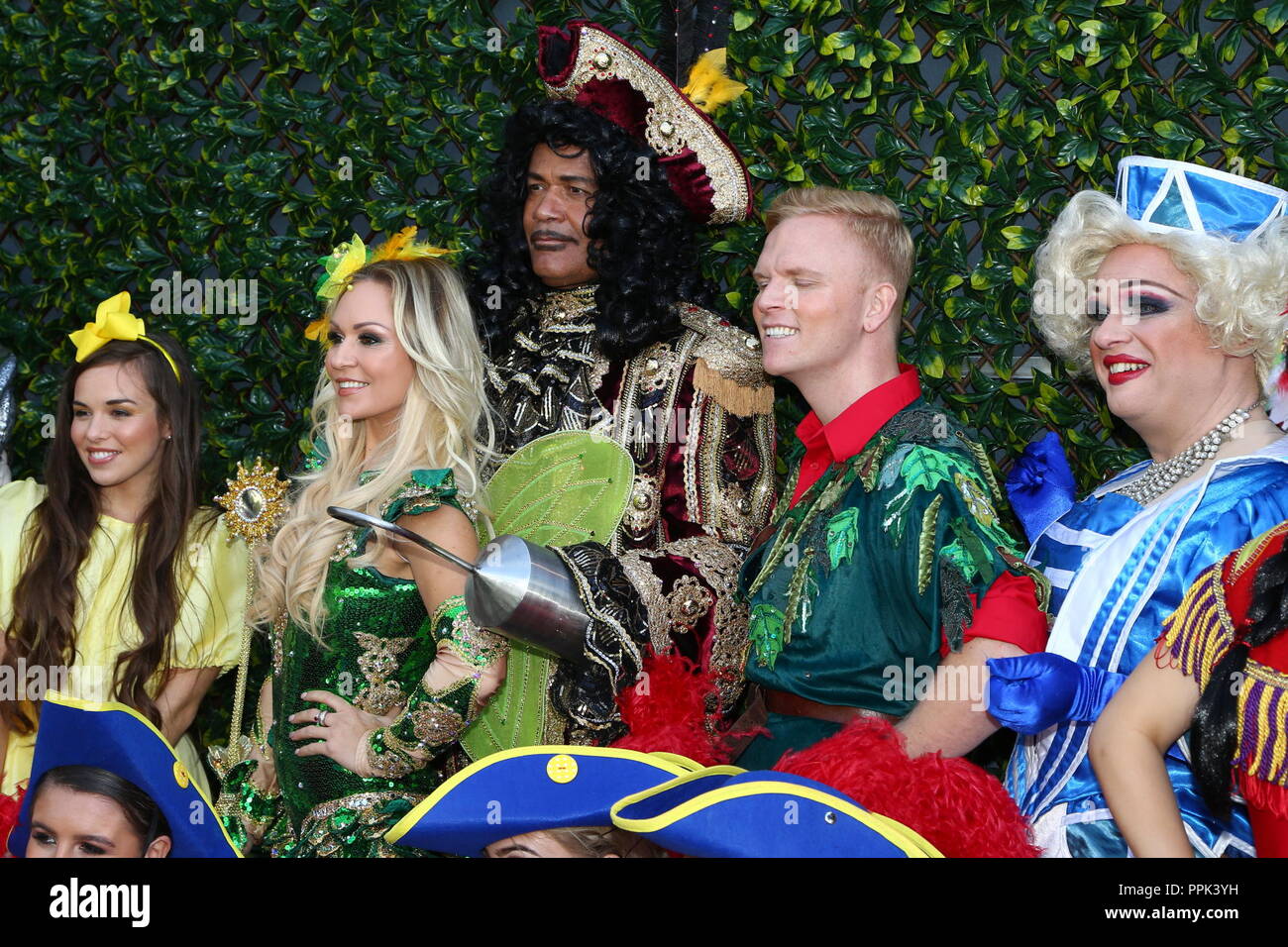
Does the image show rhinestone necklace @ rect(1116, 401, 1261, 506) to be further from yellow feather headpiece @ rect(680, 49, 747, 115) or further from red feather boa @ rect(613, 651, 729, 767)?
yellow feather headpiece @ rect(680, 49, 747, 115)

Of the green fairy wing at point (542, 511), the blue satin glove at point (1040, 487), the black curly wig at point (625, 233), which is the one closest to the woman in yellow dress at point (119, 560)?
the green fairy wing at point (542, 511)

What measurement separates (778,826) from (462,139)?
7.35 feet

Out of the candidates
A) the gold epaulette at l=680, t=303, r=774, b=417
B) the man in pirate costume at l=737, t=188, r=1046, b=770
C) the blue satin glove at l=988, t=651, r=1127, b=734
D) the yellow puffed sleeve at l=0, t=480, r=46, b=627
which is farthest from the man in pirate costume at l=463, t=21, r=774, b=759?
the yellow puffed sleeve at l=0, t=480, r=46, b=627

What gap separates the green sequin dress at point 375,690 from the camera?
2.79m

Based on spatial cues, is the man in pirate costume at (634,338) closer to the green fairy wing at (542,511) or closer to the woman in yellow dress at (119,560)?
the green fairy wing at (542,511)

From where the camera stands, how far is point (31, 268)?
4379mm

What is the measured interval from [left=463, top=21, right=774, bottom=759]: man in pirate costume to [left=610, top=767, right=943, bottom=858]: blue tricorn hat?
0.82m

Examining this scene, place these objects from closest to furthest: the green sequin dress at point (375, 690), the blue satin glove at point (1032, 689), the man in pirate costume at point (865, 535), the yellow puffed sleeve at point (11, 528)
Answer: the blue satin glove at point (1032, 689)
the man in pirate costume at point (865, 535)
the green sequin dress at point (375, 690)
the yellow puffed sleeve at point (11, 528)

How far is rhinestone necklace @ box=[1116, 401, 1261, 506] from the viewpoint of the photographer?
2.59 metres

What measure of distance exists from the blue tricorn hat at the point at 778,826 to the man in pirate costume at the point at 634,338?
2.70 feet

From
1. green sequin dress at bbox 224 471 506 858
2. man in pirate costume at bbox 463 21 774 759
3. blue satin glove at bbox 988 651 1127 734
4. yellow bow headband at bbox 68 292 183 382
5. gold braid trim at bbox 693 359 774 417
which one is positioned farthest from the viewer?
yellow bow headband at bbox 68 292 183 382

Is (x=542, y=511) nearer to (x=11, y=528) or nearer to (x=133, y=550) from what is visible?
(x=133, y=550)

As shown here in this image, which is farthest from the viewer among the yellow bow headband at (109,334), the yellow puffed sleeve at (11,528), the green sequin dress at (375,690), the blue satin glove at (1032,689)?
the yellow bow headband at (109,334)

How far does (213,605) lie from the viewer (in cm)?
338
